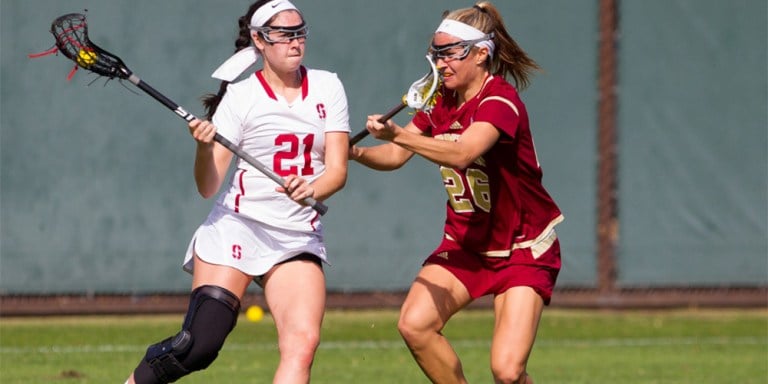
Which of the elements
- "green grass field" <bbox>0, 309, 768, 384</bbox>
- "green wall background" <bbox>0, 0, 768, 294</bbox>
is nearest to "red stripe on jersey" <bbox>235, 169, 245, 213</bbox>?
"green grass field" <bbox>0, 309, 768, 384</bbox>

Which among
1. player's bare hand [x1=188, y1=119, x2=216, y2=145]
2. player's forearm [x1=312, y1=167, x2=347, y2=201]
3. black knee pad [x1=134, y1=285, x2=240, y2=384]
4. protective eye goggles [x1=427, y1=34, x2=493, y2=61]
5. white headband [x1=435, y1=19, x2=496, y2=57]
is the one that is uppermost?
white headband [x1=435, y1=19, x2=496, y2=57]

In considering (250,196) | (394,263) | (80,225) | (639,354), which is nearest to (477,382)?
(639,354)

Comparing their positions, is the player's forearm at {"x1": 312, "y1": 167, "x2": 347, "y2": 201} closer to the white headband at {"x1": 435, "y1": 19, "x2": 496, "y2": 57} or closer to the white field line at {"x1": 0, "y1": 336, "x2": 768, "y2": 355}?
the white headband at {"x1": 435, "y1": 19, "x2": 496, "y2": 57}

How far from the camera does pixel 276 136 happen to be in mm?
5984

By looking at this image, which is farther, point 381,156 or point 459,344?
point 459,344

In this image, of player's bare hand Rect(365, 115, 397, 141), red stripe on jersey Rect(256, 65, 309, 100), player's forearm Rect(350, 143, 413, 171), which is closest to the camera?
player's bare hand Rect(365, 115, 397, 141)

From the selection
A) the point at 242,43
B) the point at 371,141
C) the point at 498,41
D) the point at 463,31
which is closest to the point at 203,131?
the point at 242,43

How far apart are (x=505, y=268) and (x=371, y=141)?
17.8 feet

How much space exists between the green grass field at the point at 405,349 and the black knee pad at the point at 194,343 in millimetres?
2326

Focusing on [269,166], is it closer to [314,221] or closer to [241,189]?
[241,189]

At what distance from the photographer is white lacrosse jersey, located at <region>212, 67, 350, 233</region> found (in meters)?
5.98

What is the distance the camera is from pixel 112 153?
1147cm

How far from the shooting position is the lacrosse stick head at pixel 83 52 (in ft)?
19.4

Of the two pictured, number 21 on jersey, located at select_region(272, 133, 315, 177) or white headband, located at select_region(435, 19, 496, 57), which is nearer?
number 21 on jersey, located at select_region(272, 133, 315, 177)
